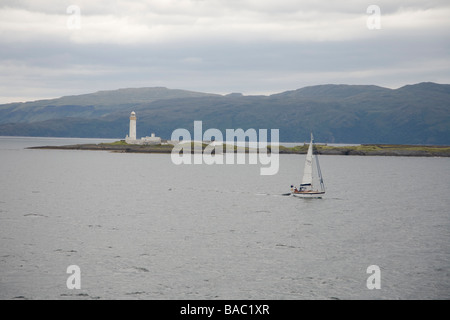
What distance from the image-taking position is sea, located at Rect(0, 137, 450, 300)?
30438mm

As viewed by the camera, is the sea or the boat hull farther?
the boat hull

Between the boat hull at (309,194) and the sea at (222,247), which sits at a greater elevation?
the boat hull at (309,194)

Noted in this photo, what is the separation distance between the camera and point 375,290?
100ft

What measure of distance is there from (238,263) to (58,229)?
20478 mm

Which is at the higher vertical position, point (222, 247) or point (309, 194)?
point (309, 194)

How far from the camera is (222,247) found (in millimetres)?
40781

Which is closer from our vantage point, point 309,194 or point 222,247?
point 222,247

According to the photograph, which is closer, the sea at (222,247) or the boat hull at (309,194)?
the sea at (222,247)

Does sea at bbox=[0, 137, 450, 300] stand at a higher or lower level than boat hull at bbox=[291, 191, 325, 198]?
lower

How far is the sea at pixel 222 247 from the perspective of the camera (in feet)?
99.9
